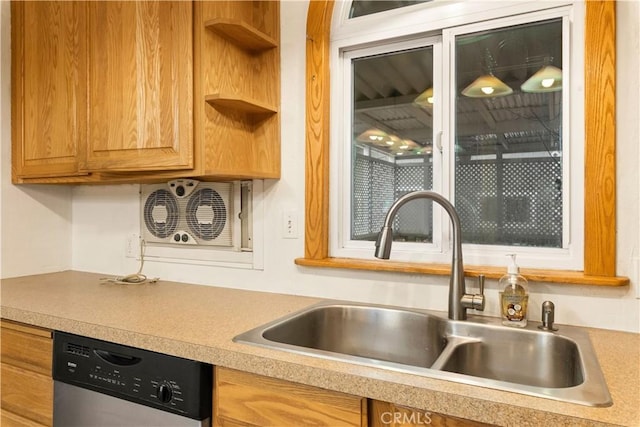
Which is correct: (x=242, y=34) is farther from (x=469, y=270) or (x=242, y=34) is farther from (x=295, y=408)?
(x=295, y=408)

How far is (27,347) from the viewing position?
1.40 metres

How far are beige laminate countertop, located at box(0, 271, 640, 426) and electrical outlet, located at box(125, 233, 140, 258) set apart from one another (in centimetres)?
21

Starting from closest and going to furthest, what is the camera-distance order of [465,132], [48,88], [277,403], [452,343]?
[277,403]
[452,343]
[465,132]
[48,88]

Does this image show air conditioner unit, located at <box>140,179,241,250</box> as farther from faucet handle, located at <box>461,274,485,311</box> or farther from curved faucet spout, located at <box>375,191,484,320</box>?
faucet handle, located at <box>461,274,485,311</box>

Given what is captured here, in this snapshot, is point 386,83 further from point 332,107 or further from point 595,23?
point 595,23

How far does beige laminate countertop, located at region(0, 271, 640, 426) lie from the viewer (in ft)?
2.50

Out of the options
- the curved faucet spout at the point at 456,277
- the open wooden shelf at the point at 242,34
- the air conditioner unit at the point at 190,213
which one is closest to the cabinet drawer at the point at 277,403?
the curved faucet spout at the point at 456,277

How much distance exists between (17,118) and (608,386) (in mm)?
2438

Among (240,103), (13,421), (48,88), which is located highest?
(48,88)

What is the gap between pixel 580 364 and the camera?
0.99 meters

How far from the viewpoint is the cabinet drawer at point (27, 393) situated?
1349 mm

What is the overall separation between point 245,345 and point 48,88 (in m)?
1.60

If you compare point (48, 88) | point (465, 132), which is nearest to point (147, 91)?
point (48, 88)

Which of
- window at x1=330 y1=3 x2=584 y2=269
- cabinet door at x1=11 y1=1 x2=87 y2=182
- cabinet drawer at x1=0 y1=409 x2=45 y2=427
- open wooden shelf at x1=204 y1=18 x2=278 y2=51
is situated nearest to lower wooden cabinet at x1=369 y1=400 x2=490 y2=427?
window at x1=330 y1=3 x2=584 y2=269
